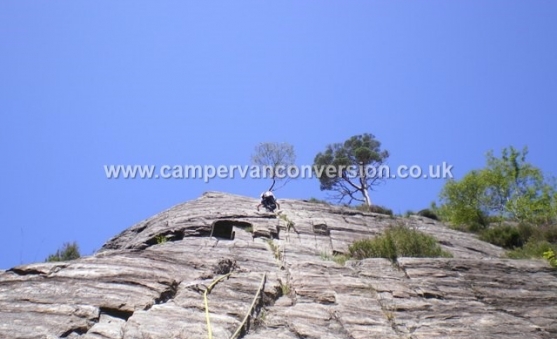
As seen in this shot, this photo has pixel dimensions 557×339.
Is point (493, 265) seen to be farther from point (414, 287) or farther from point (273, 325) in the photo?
point (273, 325)

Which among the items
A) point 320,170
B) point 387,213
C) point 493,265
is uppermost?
point 320,170

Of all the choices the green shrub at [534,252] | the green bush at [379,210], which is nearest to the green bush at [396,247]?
the green shrub at [534,252]

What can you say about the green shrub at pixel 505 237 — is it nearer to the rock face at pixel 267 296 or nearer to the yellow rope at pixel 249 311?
the rock face at pixel 267 296

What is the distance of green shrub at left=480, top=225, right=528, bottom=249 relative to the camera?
17.4 metres

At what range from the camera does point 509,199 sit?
3306 centimetres

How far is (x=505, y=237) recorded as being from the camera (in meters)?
17.8

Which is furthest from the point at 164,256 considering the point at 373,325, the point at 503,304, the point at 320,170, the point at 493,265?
the point at 320,170

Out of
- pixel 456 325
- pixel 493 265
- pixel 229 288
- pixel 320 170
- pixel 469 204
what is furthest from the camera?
pixel 320 170

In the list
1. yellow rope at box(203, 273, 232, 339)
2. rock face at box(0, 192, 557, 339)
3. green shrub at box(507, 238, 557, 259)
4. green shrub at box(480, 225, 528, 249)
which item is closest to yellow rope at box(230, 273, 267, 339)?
rock face at box(0, 192, 557, 339)

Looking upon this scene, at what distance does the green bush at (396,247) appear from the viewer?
38.3 feet

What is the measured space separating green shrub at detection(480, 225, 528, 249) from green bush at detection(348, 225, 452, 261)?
625cm

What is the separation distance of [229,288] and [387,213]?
14.9 meters

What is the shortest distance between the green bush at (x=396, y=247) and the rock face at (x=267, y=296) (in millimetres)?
811

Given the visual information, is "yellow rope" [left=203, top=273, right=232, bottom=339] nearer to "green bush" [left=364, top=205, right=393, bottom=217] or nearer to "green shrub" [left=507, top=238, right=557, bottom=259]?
"green shrub" [left=507, top=238, right=557, bottom=259]
